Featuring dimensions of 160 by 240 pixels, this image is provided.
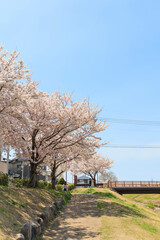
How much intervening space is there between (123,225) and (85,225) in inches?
75.3

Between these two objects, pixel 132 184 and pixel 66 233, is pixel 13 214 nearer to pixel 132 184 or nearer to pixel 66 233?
pixel 66 233

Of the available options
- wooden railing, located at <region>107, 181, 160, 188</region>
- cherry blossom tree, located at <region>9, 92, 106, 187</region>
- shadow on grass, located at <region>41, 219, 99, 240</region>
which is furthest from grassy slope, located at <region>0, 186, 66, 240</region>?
wooden railing, located at <region>107, 181, 160, 188</region>

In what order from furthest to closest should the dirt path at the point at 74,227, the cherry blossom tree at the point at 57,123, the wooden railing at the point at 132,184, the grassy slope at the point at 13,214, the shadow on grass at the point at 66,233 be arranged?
1. the wooden railing at the point at 132,184
2. the cherry blossom tree at the point at 57,123
3. the dirt path at the point at 74,227
4. the shadow on grass at the point at 66,233
5. the grassy slope at the point at 13,214

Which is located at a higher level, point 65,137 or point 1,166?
point 65,137

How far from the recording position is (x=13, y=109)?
40.4 ft

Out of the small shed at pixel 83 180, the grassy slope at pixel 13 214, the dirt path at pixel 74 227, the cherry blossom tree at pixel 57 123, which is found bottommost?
the small shed at pixel 83 180

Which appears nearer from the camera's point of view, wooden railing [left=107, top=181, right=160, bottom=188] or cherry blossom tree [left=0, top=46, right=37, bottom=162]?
cherry blossom tree [left=0, top=46, right=37, bottom=162]

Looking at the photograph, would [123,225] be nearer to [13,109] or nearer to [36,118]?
[13,109]

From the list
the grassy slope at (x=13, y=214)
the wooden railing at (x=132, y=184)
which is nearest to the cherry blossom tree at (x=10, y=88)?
the grassy slope at (x=13, y=214)

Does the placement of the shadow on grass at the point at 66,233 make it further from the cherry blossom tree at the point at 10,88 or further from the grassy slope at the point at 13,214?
the cherry blossom tree at the point at 10,88

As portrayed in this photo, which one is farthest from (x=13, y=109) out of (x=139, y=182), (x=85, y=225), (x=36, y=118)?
(x=139, y=182)

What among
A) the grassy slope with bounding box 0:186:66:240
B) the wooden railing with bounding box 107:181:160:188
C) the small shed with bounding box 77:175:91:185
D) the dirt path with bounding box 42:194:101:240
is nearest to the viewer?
the grassy slope with bounding box 0:186:66:240

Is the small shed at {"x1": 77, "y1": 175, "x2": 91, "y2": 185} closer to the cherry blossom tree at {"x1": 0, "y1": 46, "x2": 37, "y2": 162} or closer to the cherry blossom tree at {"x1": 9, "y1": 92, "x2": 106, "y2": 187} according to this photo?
the cherry blossom tree at {"x1": 9, "y1": 92, "x2": 106, "y2": 187}

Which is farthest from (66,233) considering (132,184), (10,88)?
(132,184)
